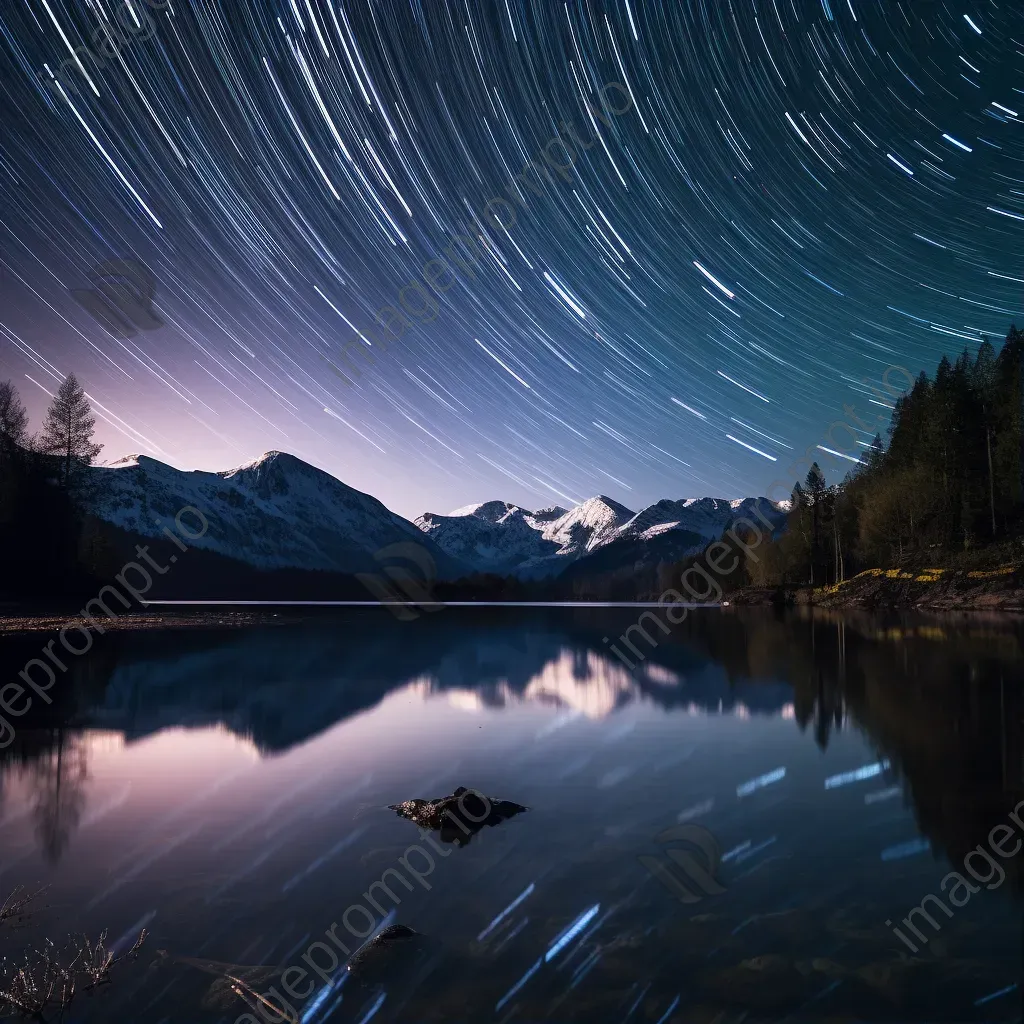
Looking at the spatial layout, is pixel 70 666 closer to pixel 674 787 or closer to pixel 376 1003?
pixel 674 787

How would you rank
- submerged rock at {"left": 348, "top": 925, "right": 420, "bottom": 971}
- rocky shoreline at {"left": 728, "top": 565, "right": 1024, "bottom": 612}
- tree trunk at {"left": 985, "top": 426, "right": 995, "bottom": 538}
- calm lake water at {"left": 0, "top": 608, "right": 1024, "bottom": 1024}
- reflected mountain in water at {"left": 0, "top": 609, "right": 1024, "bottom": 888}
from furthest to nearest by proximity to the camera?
tree trunk at {"left": 985, "top": 426, "right": 995, "bottom": 538} < rocky shoreline at {"left": 728, "top": 565, "right": 1024, "bottom": 612} < reflected mountain in water at {"left": 0, "top": 609, "right": 1024, "bottom": 888} < submerged rock at {"left": 348, "top": 925, "right": 420, "bottom": 971} < calm lake water at {"left": 0, "top": 608, "right": 1024, "bottom": 1024}

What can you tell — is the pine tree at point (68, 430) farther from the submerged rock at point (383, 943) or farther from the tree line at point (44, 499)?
the submerged rock at point (383, 943)

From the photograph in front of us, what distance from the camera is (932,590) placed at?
7162 cm

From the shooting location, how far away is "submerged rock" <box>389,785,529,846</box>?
32.3 feet

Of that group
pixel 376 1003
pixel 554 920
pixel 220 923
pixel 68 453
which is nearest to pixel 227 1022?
pixel 376 1003

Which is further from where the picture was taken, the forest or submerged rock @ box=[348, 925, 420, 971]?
the forest

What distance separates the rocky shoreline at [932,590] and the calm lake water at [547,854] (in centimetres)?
4938

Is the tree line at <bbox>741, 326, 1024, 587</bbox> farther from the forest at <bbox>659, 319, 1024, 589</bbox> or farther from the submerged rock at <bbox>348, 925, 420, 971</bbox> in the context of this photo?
the submerged rock at <bbox>348, 925, 420, 971</bbox>

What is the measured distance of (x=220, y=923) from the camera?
701 centimetres

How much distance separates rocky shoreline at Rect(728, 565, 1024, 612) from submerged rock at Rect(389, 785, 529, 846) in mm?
62581

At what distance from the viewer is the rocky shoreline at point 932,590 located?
2420 inches

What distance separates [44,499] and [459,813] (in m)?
79.5

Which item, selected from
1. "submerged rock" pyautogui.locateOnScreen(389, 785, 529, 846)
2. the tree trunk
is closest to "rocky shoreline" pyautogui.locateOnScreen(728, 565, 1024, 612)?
the tree trunk

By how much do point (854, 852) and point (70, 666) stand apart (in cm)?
3212
